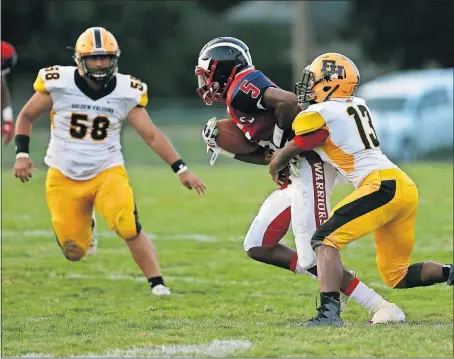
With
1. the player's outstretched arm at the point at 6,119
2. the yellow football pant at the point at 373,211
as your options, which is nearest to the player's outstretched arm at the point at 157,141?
the yellow football pant at the point at 373,211

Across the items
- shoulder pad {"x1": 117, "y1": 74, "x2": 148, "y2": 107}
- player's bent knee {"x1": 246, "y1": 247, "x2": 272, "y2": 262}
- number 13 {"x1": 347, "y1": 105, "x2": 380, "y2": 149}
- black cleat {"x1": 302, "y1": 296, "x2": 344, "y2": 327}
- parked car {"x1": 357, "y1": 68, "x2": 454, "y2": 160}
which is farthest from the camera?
parked car {"x1": 357, "y1": 68, "x2": 454, "y2": 160}

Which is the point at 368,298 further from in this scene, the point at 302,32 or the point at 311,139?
the point at 302,32

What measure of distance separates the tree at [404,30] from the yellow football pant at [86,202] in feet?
76.1

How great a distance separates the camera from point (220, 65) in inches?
223

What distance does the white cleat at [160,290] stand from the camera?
680 centimetres

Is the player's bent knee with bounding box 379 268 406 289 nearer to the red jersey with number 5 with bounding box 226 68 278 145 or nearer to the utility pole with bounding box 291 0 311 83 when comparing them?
the red jersey with number 5 with bounding box 226 68 278 145

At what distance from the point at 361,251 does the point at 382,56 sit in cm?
2264

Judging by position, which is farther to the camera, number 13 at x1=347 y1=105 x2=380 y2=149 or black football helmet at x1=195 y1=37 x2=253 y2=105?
black football helmet at x1=195 y1=37 x2=253 y2=105

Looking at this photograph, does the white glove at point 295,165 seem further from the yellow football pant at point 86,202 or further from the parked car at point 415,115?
the parked car at point 415,115

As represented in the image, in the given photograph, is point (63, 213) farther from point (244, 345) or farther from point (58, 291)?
point (244, 345)

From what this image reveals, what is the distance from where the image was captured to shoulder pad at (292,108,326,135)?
5223mm

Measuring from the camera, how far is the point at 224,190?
13.7 m

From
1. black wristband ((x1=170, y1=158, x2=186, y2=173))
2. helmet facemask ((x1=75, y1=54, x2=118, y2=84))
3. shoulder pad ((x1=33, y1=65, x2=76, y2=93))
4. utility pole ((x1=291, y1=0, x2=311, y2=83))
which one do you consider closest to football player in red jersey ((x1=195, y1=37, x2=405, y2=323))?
black wristband ((x1=170, y1=158, x2=186, y2=173))

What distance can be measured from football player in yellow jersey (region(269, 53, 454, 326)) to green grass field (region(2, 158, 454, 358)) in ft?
1.10
